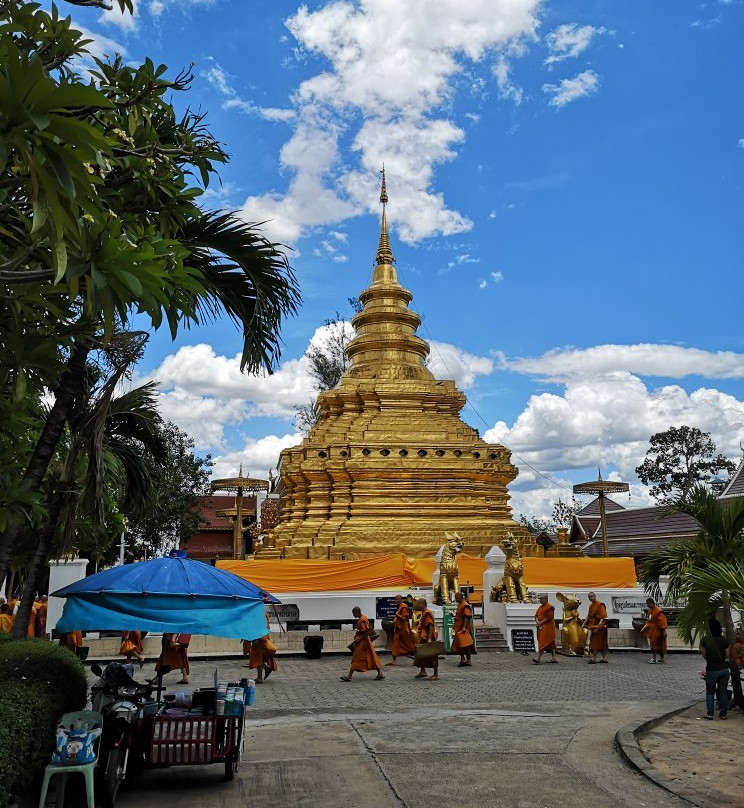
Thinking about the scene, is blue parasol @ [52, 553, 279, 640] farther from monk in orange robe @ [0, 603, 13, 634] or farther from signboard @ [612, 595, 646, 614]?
signboard @ [612, 595, 646, 614]

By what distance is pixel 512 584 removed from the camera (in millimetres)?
17109

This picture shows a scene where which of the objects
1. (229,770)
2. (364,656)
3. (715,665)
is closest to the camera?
(229,770)

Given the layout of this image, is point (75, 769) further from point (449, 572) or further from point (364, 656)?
point (449, 572)

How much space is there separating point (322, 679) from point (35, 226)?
11.3 m

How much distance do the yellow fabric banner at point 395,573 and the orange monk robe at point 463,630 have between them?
5.52m

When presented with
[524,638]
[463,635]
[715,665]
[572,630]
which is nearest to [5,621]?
[463,635]

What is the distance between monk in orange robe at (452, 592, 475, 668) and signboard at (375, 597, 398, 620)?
461 centimetres

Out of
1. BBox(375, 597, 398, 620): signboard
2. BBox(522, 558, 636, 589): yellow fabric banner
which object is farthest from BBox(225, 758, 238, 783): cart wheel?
BBox(522, 558, 636, 589): yellow fabric banner

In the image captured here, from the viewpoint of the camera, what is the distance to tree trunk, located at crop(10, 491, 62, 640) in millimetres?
7730

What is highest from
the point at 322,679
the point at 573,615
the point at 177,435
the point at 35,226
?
the point at 177,435

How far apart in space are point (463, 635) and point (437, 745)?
21.5 feet

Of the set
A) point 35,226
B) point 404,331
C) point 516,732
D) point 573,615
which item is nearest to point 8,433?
point 35,226

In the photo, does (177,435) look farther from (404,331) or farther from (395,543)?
(395,543)

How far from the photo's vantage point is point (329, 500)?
79.6 feet
